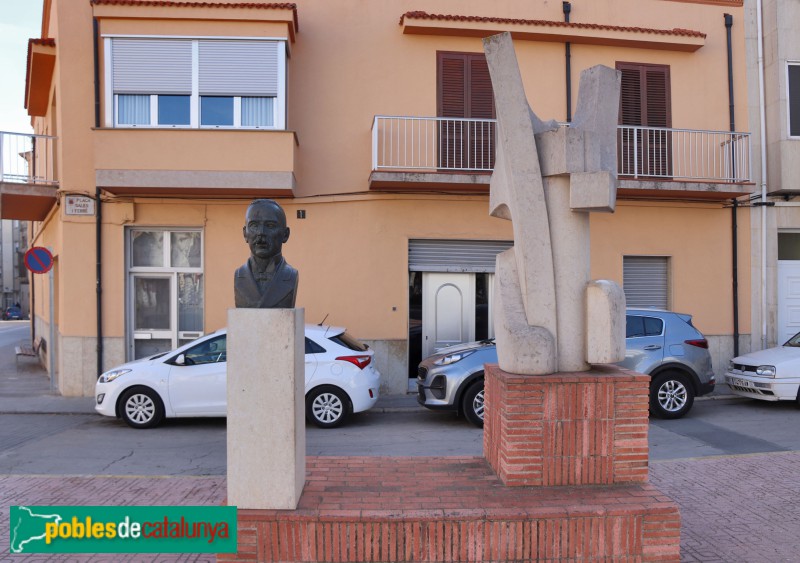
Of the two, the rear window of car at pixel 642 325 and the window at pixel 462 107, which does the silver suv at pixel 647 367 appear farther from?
the window at pixel 462 107

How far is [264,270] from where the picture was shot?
4273mm

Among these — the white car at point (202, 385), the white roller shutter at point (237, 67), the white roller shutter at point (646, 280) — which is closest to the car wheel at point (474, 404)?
the white car at point (202, 385)

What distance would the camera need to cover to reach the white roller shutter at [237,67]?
445 inches

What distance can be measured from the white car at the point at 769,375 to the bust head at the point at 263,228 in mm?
9162

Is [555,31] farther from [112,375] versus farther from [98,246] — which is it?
[112,375]

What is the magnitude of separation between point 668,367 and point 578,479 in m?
5.93

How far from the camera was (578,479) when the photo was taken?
168 inches

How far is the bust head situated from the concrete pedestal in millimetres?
503

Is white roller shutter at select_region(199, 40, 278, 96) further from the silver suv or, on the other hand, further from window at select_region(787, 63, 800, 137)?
window at select_region(787, 63, 800, 137)

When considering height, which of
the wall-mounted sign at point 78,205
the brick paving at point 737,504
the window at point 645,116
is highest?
the window at point 645,116

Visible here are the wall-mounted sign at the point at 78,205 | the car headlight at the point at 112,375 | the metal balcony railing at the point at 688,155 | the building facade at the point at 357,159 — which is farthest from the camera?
the metal balcony railing at the point at 688,155

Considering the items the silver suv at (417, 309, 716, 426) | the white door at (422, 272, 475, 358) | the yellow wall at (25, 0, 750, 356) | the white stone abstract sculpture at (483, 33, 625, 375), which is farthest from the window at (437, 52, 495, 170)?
the white stone abstract sculpture at (483, 33, 625, 375)

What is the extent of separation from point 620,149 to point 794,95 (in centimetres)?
435

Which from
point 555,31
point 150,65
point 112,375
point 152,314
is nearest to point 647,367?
point 555,31
